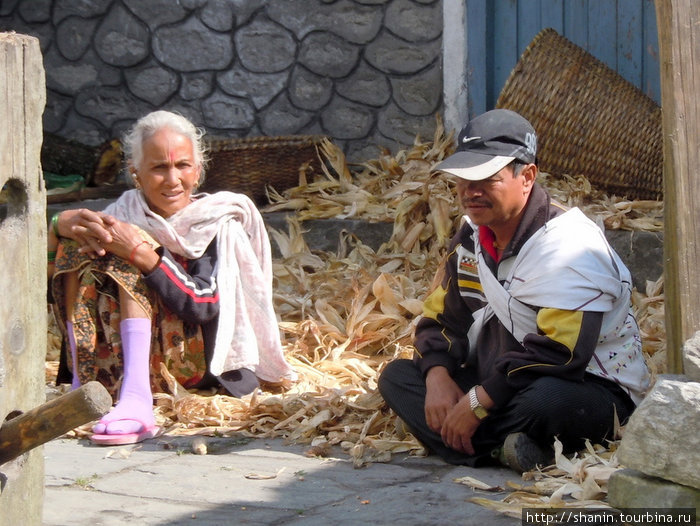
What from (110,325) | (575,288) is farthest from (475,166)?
(110,325)

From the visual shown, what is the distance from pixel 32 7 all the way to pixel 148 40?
35.0 inches

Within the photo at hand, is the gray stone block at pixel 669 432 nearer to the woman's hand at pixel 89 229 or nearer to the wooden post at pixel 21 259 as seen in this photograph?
the wooden post at pixel 21 259

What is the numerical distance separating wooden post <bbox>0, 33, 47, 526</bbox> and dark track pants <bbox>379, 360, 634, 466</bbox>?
1374mm

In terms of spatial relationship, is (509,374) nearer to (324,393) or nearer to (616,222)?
(324,393)

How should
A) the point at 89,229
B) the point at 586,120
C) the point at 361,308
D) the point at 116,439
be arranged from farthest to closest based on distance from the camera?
the point at 586,120 < the point at 361,308 < the point at 89,229 < the point at 116,439

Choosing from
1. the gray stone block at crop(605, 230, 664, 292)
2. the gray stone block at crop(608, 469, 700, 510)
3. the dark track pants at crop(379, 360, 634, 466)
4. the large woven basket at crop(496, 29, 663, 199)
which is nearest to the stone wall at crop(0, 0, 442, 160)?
the large woven basket at crop(496, 29, 663, 199)

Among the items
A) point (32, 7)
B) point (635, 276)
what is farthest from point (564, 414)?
point (32, 7)

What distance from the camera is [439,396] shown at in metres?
3.20

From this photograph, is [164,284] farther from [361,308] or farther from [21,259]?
[21,259]

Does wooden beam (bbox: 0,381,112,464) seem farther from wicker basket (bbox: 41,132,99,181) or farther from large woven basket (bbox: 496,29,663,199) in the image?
wicker basket (bbox: 41,132,99,181)

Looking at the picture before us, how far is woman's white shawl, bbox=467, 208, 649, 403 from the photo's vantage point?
9.62 ft

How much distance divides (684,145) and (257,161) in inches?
162

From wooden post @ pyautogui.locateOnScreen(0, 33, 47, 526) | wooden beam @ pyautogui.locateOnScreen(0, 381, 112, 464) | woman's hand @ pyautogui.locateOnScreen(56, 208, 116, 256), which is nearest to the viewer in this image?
wooden beam @ pyautogui.locateOnScreen(0, 381, 112, 464)

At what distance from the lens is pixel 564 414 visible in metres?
2.98
